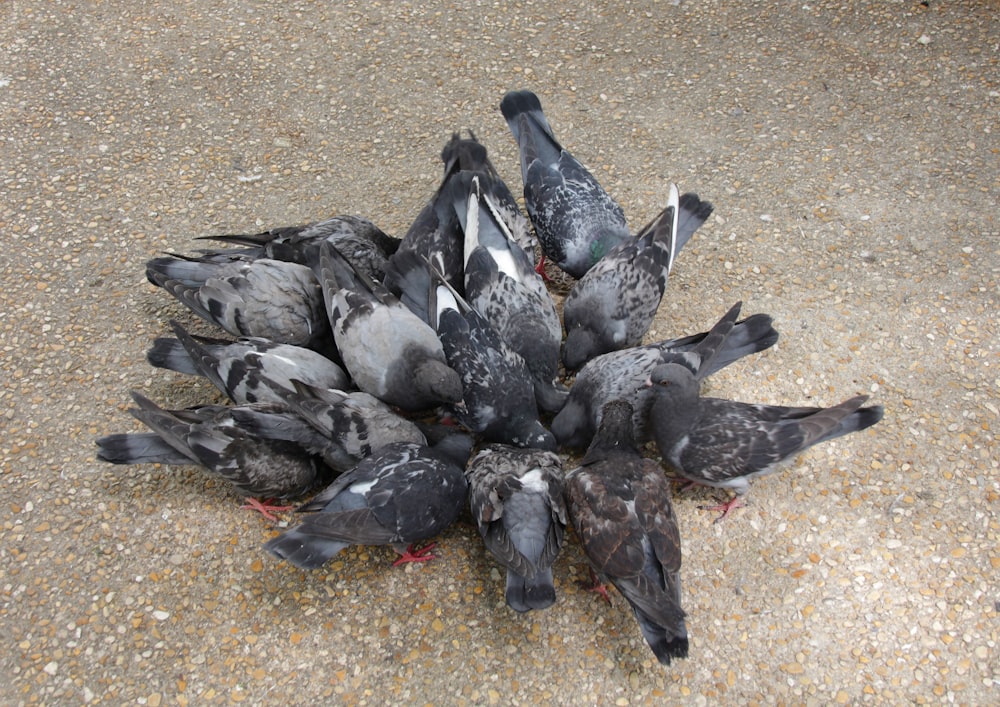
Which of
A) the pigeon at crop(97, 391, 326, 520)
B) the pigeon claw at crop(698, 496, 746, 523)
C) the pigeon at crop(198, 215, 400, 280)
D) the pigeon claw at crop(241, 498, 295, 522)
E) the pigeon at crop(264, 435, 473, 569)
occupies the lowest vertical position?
the pigeon claw at crop(698, 496, 746, 523)

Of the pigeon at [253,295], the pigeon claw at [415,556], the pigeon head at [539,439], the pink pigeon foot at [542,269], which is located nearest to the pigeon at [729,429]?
the pigeon head at [539,439]

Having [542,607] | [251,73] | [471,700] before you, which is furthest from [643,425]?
[251,73]

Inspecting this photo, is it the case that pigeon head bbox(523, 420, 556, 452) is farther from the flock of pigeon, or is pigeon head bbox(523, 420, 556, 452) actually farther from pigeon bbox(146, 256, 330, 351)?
pigeon bbox(146, 256, 330, 351)

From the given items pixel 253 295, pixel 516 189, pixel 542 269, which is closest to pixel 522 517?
pixel 253 295

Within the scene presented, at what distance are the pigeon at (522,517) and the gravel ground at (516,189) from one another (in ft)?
0.78

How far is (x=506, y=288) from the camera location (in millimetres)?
5125

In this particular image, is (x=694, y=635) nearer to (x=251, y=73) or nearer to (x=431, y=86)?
(x=431, y=86)

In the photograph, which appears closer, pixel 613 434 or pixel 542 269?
pixel 613 434

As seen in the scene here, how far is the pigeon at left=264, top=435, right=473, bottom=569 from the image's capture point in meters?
3.78

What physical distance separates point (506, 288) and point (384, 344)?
2.91 ft

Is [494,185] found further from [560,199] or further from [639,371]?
[639,371]

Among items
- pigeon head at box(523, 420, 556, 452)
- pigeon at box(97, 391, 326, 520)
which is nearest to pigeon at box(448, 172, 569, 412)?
pigeon head at box(523, 420, 556, 452)

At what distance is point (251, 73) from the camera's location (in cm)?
720

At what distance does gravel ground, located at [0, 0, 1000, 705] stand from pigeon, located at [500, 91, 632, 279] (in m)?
0.49
